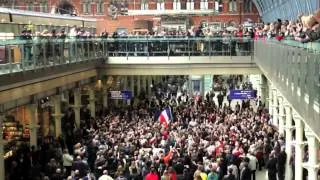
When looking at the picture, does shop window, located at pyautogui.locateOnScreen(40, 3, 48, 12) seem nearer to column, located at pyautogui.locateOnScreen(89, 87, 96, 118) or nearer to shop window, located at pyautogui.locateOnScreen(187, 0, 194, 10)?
shop window, located at pyautogui.locateOnScreen(187, 0, 194, 10)

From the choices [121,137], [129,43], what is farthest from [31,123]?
[129,43]

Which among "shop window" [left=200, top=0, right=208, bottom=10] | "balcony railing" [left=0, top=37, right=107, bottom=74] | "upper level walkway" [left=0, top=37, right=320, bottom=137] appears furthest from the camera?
"shop window" [left=200, top=0, right=208, bottom=10]

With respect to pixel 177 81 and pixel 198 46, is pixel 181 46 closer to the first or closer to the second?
pixel 198 46

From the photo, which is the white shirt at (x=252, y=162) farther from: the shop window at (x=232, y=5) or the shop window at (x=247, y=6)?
the shop window at (x=247, y=6)

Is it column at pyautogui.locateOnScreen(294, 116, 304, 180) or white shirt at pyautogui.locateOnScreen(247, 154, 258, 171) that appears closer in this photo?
column at pyautogui.locateOnScreen(294, 116, 304, 180)

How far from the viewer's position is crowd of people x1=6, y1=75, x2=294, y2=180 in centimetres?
1980

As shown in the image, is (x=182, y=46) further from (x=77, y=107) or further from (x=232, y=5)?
(x=232, y=5)

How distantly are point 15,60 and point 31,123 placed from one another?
5.24 m

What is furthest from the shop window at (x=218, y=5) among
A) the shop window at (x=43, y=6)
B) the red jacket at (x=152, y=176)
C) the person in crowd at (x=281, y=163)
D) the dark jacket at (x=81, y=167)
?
the red jacket at (x=152, y=176)

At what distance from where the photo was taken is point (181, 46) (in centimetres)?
4225

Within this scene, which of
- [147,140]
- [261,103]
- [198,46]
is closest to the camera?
[147,140]

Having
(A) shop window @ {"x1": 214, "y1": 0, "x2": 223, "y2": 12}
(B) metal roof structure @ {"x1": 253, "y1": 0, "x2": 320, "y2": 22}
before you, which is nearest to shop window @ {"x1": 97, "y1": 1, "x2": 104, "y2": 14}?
(A) shop window @ {"x1": 214, "y1": 0, "x2": 223, "y2": 12}

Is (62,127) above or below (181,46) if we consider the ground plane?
below

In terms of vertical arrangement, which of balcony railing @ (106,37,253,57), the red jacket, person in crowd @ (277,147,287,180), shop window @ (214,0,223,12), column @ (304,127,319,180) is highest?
shop window @ (214,0,223,12)
